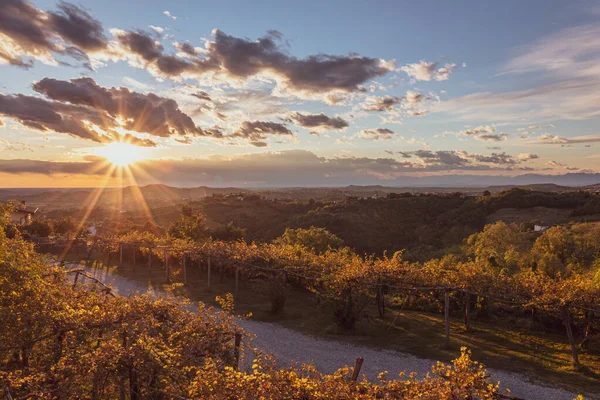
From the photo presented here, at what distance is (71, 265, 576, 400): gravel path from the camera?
37.4ft

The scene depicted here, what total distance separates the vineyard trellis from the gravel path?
2.17 m

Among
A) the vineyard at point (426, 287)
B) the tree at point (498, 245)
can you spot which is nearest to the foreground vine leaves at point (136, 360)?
the vineyard at point (426, 287)

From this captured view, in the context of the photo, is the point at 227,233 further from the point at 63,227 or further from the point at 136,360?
the point at 136,360

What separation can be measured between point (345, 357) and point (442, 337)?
4737mm

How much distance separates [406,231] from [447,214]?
933 cm

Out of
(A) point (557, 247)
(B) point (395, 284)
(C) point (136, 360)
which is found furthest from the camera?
(A) point (557, 247)

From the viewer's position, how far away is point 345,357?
46.4 ft

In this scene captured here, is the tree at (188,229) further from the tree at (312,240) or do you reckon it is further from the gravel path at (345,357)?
the gravel path at (345,357)

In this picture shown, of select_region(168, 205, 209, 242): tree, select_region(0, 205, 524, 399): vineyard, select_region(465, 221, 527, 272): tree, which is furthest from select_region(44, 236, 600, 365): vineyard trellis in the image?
select_region(168, 205, 209, 242): tree

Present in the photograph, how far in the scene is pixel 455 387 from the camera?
19.2 ft

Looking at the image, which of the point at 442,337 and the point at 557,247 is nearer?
the point at 442,337

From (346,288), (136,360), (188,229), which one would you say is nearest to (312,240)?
(188,229)

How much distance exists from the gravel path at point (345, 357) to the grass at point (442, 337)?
559 millimetres

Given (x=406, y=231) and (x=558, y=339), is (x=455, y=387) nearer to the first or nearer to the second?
(x=558, y=339)
